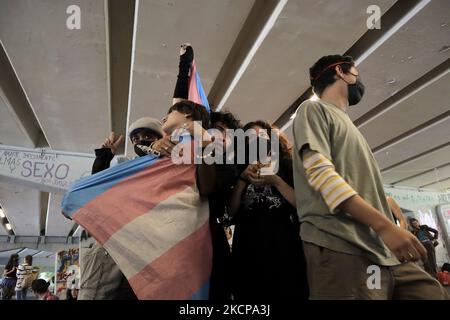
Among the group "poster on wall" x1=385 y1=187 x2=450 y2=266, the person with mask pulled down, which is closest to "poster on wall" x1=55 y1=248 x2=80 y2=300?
the person with mask pulled down

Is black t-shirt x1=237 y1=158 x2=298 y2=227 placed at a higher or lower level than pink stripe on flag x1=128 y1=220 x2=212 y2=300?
higher

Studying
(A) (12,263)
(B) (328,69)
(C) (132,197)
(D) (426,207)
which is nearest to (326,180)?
(B) (328,69)

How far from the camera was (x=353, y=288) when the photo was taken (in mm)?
740

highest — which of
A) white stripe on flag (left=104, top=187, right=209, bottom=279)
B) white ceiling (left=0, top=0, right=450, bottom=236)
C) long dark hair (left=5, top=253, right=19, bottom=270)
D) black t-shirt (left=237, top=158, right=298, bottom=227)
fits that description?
white ceiling (left=0, top=0, right=450, bottom=236)

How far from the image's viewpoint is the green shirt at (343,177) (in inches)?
31.0

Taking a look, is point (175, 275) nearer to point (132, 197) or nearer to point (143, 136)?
point (132, 197)

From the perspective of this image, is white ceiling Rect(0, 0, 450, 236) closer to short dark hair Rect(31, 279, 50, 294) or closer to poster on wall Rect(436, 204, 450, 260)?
short dark hair Rect(31, 279, 50, 294)

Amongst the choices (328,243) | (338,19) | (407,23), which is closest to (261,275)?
(328,243)

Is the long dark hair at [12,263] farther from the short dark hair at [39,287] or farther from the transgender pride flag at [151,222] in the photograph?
the transgender pride flag at [151,222]

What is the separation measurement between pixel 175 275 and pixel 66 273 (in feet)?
18.9

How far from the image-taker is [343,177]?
87cm

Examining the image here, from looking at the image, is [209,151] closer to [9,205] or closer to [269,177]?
[269,177]

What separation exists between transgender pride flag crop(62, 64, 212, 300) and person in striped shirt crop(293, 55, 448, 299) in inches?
13.6

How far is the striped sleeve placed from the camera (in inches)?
29.9
